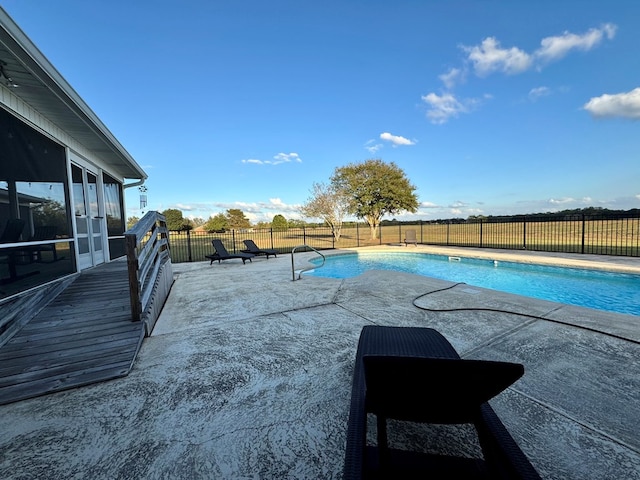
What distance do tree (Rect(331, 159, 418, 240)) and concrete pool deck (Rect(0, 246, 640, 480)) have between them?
15682 mm

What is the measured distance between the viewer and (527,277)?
23.1ft

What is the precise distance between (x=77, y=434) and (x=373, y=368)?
71.2 inches

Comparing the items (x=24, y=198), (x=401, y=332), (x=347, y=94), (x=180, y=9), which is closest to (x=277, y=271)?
(x=24, y=198)

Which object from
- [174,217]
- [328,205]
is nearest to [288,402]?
[328,205]

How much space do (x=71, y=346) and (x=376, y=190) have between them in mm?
17949

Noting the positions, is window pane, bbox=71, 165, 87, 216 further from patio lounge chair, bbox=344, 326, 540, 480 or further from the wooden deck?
patio lounge chair, bbox=344, 326, 540, 480

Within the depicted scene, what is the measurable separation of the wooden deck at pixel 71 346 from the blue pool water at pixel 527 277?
19.9ft

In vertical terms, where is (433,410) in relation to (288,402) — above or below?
above

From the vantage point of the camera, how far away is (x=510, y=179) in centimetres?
1667

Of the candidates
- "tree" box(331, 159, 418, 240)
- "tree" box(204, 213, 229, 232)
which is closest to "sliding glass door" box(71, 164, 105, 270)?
"tree" box(331, 159, 418, 240)

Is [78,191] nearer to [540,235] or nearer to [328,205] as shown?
[328,205]

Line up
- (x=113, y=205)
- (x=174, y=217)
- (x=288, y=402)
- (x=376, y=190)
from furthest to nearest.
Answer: (x=174, y=217) → (x=376, y=190) → (x=113, y=205) → (x=288, y=402)

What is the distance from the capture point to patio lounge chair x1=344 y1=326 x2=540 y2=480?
3.11 feet

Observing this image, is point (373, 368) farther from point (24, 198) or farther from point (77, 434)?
point (24, 198)
